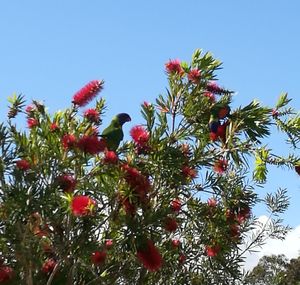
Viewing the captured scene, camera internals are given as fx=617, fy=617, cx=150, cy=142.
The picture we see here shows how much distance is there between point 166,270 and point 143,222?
1.50 meters

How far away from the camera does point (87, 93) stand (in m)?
4.70

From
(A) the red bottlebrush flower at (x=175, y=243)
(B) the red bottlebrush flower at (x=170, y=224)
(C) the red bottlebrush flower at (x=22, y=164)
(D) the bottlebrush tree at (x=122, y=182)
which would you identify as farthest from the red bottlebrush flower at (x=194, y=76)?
(C) the red bottlebrush flower at (x=22, y=164)

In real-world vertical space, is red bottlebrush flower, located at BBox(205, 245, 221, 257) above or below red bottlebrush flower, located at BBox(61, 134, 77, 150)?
below

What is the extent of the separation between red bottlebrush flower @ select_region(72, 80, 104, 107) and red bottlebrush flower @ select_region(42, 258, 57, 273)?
123 centimetres

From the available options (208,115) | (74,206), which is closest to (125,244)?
(74,206)

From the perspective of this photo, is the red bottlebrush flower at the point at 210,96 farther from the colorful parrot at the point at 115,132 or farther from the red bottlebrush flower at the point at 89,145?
the red bottlebrush flower at the point at 89,145

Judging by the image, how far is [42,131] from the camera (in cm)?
458

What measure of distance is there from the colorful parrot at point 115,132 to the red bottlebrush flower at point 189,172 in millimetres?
535

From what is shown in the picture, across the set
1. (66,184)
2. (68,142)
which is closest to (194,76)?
(68,142)

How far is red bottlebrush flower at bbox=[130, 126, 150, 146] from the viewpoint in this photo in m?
4.51

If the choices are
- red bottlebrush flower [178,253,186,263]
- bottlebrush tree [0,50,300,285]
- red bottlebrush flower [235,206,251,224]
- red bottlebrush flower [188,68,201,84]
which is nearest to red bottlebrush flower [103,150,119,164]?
bottlebrush tree [0,50,300,285]

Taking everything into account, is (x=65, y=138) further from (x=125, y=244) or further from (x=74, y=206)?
(x=125, y=244)

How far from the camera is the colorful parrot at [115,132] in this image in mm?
4621

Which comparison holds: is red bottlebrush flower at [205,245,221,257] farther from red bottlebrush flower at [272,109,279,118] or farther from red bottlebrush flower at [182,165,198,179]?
A: red bottlebrush flower at [272,109,279,118]
